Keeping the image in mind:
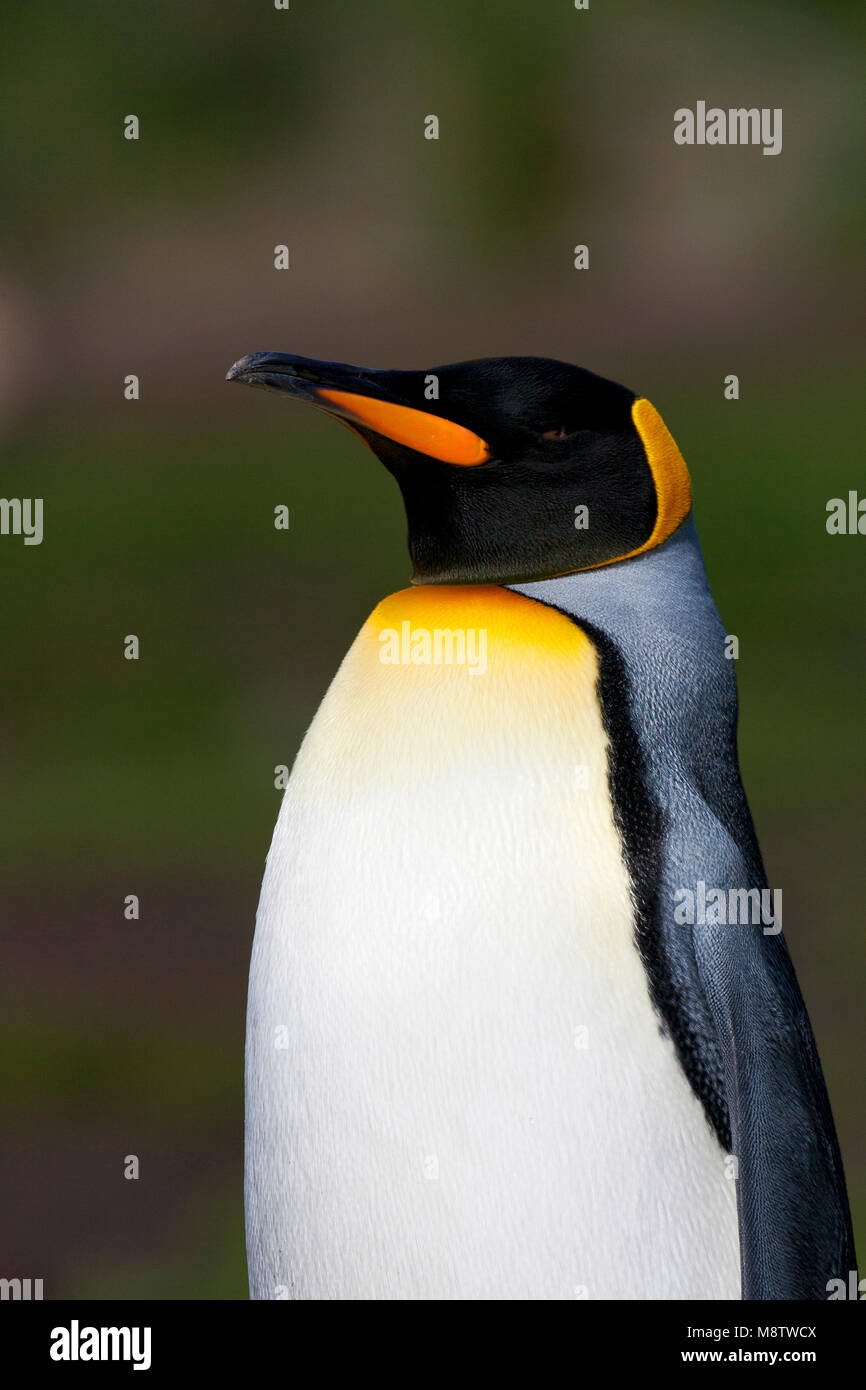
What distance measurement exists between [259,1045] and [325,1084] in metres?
0.08

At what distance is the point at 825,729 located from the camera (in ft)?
18.2

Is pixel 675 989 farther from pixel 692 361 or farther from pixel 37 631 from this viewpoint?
pixel 692 361

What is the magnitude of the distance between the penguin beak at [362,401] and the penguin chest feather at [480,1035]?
16 centimetres

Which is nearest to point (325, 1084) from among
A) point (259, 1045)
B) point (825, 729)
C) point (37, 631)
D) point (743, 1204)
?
point (259, 1045)

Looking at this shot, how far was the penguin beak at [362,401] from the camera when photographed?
3.63 feet

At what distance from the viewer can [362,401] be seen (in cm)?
113

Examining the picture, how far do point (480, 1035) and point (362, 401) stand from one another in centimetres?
48
